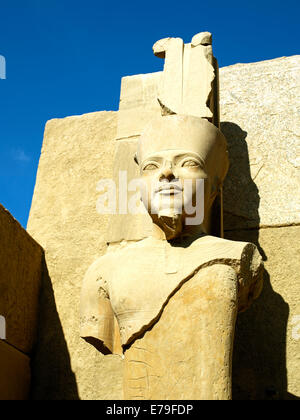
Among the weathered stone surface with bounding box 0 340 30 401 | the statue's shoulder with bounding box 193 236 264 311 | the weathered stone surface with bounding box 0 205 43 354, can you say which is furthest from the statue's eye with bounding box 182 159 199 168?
the weathered stone surface with bounding box 0 340 30 401

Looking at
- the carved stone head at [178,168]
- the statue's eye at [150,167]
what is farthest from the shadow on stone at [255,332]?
the statue's eye at [150,167]

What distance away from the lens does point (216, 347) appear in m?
2.80

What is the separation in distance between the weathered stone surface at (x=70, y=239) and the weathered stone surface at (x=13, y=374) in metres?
0.08

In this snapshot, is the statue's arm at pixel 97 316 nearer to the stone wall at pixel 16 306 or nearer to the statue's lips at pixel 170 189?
the statue's lips at pixel 170 189

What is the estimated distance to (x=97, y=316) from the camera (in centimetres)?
311

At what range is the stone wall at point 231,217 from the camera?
361 cm

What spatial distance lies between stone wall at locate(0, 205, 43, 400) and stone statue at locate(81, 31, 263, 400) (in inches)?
30.1

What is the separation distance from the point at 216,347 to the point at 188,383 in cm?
19

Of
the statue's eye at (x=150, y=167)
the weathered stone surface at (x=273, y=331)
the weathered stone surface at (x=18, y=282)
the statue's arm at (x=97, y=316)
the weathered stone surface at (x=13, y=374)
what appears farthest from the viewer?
the weathered stone surface at (x=18, y=282)

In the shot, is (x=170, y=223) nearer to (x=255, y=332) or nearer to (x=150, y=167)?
(x=150, y=167)

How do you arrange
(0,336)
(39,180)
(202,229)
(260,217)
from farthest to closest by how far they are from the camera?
1. (39,180)
2. (260,217)
3. (0,336)
4. (202,229)

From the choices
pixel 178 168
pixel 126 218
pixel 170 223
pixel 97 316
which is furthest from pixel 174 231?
pixel 126 218
